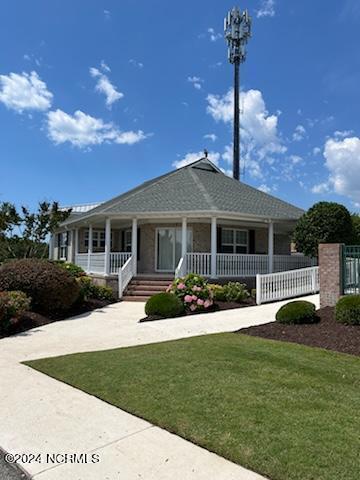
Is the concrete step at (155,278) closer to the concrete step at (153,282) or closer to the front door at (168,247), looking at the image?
the concrete step at (153,282)

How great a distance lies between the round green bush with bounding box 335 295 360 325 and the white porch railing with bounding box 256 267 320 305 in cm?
511

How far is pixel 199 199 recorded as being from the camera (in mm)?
17641

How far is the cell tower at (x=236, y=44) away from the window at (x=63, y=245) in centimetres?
1654

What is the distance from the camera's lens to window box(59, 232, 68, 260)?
88.4 ft

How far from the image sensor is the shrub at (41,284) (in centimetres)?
1168

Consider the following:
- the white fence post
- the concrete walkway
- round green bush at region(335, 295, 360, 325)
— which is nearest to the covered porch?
the white fence post

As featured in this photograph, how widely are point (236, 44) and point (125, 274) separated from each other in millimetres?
29315

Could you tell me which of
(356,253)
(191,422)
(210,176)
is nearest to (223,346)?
(191,422)

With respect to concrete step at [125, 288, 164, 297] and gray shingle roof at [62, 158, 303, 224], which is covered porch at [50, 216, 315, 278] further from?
concrete step at [125, 288, 164, 297]

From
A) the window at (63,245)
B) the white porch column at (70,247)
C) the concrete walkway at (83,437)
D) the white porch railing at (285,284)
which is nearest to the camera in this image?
the concrete walkway at (83,437)

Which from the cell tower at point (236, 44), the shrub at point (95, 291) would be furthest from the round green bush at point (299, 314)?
the cell tower at point (236, 44)

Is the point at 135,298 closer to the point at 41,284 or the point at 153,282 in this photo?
the point at 153,282

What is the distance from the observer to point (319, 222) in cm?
1636

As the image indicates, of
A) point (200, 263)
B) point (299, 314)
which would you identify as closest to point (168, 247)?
point (200, 263)
